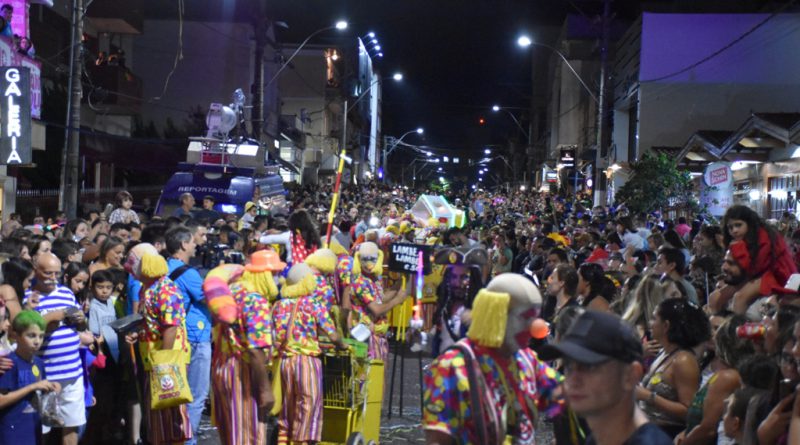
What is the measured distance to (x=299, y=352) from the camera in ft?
22.7

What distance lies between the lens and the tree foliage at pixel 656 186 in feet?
71.5

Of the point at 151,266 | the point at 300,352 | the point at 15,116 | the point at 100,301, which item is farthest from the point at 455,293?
the point at 15,116

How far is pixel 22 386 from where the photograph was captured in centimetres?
636

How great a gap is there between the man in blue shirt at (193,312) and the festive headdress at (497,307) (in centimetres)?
420

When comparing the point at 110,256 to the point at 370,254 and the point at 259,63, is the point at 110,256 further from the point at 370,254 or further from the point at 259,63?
the point at 259,63

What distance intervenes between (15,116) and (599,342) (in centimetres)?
1558

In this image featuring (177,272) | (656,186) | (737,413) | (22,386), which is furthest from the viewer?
(656,186)

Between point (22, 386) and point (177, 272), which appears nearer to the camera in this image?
point (22, 386)

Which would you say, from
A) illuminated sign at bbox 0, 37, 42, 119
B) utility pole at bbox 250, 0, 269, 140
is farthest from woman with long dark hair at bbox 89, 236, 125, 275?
utility pole at bbox 250, 0, 269, 140

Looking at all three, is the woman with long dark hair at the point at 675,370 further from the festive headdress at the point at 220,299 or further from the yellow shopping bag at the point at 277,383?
the yellow shopping bag at the point at 277,383

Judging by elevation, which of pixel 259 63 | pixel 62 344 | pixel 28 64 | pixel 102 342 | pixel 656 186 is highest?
pixel 259 63

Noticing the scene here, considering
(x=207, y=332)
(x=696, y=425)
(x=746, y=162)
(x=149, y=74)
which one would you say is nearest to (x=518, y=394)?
(x=696, y=425)

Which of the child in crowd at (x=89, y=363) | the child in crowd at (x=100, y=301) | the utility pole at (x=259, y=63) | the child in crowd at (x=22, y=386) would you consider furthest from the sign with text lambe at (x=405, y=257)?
the utility pole at (x=259, y=63)

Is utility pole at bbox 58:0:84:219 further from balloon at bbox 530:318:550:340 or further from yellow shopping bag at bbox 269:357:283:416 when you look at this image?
balloon at bbox 530:318:550:340
